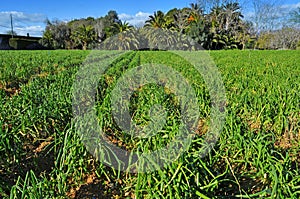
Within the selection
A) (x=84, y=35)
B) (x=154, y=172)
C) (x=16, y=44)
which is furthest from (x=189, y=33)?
(x=154, y=172)

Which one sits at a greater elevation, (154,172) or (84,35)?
(84,35)

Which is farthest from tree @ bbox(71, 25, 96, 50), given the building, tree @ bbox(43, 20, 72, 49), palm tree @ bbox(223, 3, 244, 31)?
palm tree @ bbox(223, 3, 244, 31)

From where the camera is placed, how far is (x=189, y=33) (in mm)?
38062

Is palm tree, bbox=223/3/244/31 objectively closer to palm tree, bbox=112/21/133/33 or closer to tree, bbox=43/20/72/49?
palm tree, bbox=112/21/133/33

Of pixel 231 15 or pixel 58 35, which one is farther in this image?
pixel 58 35

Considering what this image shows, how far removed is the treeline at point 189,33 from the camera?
38625 mm

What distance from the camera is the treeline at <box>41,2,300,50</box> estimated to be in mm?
38625

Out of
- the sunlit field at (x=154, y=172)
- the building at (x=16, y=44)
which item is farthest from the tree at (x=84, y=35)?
the sunlit field at (x=154, y=172)

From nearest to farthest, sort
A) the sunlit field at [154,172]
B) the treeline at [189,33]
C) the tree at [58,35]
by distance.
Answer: the sunlit field at [154,172] < the treeline at [189,33] < the tree at [58,35]

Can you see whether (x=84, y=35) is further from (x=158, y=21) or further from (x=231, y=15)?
(x=231, y=15)

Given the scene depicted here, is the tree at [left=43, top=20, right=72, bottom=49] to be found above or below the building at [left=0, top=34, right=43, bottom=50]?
above

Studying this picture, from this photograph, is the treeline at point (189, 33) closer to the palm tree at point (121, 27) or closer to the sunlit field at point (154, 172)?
the palm tree at point (121, 27)

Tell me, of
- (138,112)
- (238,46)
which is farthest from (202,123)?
(238,46)

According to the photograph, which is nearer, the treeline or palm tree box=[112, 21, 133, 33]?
the treeline
